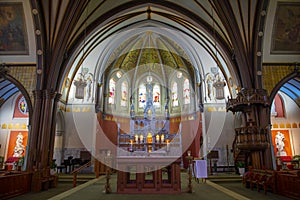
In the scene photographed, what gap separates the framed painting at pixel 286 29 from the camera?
10816 mm

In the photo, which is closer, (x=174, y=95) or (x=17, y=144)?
(x=17, y=144)

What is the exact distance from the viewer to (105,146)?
18.3 metres

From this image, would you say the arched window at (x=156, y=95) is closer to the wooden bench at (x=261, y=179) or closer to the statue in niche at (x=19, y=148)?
the statue in niche at (x=19, y=148)

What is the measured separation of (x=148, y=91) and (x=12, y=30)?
46.1ft

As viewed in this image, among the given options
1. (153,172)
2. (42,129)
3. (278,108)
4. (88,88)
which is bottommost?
(153,172)

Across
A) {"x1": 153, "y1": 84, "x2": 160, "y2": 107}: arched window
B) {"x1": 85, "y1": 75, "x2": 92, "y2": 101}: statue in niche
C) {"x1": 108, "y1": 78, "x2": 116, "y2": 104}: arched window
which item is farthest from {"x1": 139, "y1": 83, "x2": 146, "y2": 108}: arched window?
{"x1": 85, "y1": 75, "x2": 92, "y2": 101}: statue in niche

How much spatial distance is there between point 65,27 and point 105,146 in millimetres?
10341

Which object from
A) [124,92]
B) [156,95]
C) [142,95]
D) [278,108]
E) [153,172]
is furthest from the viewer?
[156,95]

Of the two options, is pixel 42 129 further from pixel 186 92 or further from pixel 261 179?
pixel 186 92

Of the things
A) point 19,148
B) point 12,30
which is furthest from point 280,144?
point 19,148

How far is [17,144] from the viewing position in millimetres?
17875

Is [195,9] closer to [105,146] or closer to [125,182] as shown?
[125,182]

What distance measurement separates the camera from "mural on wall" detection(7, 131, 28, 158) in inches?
702

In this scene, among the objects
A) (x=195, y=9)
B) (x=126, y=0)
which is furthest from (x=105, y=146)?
(x=195, y=9)
